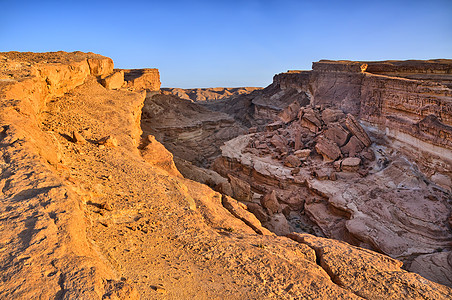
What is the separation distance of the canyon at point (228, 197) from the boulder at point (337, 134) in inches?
3.1

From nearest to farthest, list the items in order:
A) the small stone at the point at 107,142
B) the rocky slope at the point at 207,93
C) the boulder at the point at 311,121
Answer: the small stone at the point at 107,142 < the boulder at the point at 311,121 < the rocky slope at the point at 207,93

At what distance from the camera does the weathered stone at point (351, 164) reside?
13906 millimetres

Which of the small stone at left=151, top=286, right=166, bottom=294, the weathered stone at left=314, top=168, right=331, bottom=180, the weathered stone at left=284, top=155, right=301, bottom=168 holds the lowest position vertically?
the weathered stone at left=314, top=168, right=331, bottom=180

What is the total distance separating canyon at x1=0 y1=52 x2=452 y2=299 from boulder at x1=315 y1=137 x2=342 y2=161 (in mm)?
67

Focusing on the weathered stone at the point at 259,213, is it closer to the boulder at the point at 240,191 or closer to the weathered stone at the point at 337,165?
the boulder at the point at 240,191

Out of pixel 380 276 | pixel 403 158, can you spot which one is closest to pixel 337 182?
pixel 403 158

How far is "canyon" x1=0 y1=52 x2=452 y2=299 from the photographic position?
3.10 meters

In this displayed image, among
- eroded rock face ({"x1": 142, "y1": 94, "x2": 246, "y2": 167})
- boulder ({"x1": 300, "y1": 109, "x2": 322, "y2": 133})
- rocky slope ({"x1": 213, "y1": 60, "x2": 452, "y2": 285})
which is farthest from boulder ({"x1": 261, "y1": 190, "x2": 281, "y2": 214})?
eroded rock face ({"x1": 142, "y1": 94, "x2": 246, "y2": 167})

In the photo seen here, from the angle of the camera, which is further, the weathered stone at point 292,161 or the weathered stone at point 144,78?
the weathered stone at point 144,78

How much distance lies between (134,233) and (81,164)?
7.33ft

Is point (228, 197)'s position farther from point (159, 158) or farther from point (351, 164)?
point (351, 164)

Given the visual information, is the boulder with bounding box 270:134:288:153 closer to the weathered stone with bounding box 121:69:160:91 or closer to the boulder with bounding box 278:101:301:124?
the boulder with bounding box 278:101:301:124

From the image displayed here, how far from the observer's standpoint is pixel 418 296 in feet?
13.8

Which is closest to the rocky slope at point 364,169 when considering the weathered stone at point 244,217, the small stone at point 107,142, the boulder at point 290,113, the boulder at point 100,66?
the boulder at point 290,113
